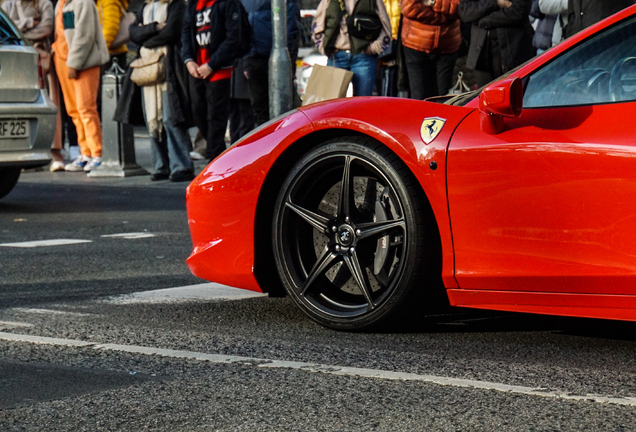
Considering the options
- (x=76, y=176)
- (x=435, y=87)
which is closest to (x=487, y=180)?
(x=435, y=87)

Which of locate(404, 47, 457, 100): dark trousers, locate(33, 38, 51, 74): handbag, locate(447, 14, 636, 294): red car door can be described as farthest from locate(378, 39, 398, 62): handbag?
locate(447, 14, 636, 294): red car door

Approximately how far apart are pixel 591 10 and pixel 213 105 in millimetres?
4852

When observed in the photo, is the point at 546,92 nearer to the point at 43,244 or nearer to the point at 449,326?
the point at 449,326

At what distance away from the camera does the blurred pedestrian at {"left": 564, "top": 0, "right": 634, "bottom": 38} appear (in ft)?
24.0

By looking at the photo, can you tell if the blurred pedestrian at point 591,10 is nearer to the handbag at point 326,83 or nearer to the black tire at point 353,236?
the handbag at point 326,83

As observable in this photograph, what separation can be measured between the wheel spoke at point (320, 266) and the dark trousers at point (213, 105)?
6.95 meters

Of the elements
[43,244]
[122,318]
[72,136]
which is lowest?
[72,136]

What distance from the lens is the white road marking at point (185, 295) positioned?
16.6 feet

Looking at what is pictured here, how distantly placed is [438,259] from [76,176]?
9589 mm

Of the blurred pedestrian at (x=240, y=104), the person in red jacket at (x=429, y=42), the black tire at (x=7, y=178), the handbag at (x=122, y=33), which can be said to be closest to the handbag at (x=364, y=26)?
the person in red jacket at (x=429, y=42)

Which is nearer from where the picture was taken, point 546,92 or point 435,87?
point 546,92

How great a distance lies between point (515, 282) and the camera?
388 cm

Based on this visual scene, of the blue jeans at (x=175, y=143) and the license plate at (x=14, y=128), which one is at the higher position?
the license plate at (x=14, y=128)

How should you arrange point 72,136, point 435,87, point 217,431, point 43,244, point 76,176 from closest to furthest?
point 217,431 → point 43,244 → point 435,87 → point 76,176 → point 72,136
